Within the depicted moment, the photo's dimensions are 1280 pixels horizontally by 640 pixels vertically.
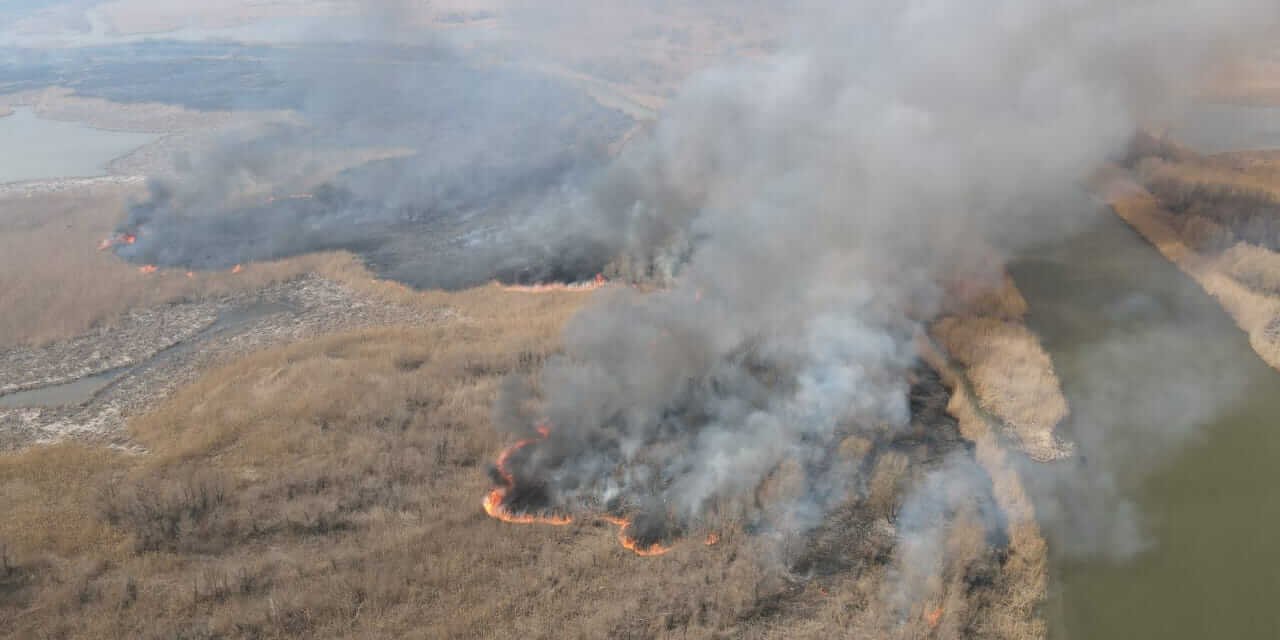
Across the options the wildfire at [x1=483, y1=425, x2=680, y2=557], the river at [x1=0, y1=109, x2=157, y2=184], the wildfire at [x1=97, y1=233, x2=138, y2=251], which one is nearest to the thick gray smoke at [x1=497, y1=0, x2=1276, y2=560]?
the wildfire at [x1=483, y1=425, x2=680, y2=557]

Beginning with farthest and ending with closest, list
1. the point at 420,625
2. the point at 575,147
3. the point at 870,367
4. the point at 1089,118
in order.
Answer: the point at 575,147, the point at 1089,118, the point at 870,367, the point at 420,625

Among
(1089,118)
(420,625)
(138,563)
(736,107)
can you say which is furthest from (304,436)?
(1089,118)

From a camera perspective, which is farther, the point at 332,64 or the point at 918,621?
the point at 332,64

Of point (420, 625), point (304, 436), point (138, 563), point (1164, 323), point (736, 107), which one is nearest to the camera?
point (420, 625)

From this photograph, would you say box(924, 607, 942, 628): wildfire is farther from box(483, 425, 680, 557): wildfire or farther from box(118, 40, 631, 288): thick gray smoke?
box(118, 40, 631, 288): thick gray smoke

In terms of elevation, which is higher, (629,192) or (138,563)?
(629,192)

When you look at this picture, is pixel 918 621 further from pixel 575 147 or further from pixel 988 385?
pixel 575 147
